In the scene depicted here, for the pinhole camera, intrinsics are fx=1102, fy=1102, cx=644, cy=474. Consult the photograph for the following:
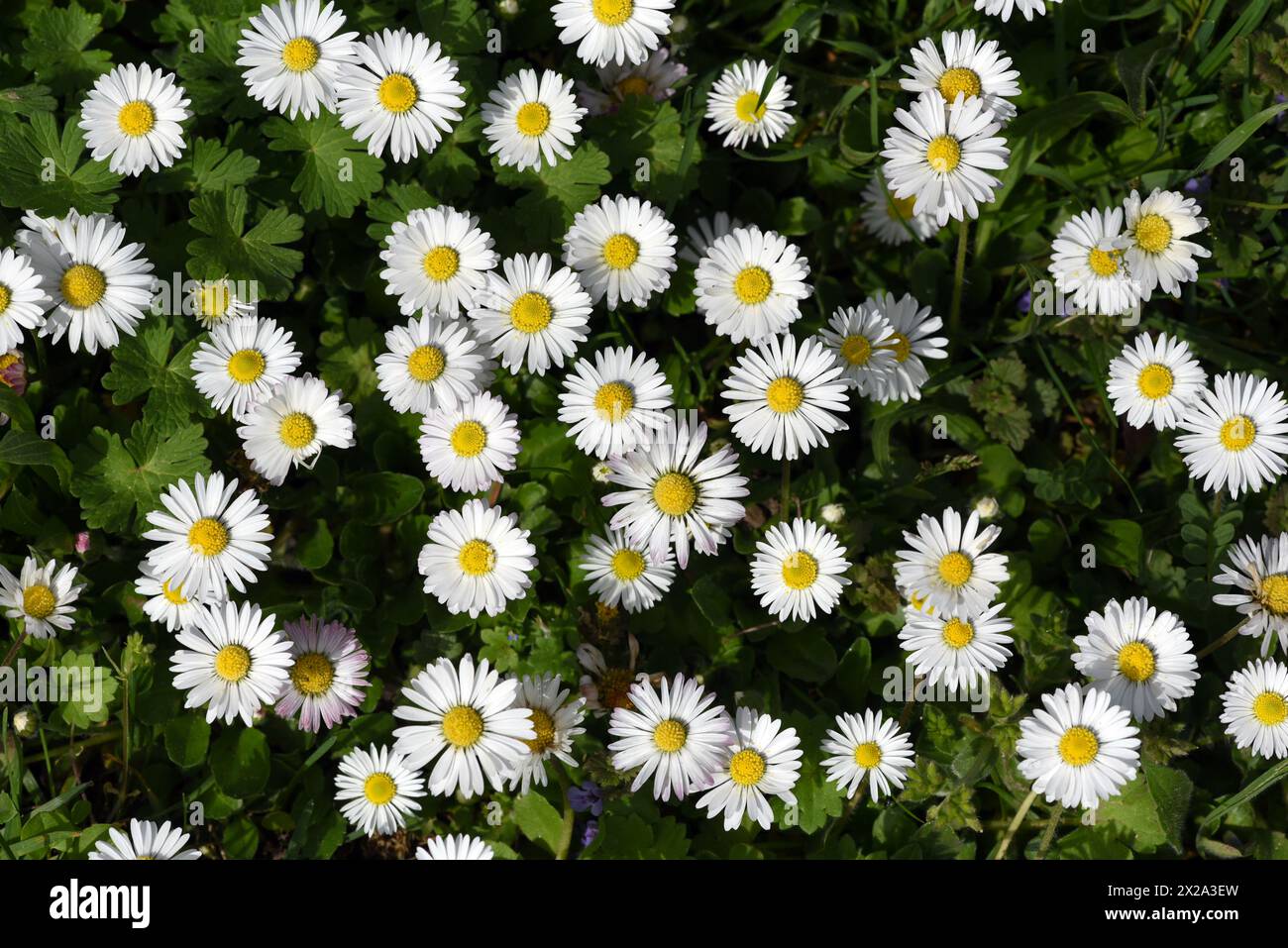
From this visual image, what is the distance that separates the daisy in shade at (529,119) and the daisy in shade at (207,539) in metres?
1.84

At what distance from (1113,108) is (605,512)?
2.91 metres

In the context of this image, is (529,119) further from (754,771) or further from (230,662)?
(754,771)

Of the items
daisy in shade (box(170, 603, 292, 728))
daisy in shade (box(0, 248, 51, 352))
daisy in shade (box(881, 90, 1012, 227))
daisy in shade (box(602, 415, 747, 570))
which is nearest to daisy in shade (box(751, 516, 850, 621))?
daisy in shade (box(602, 415, 747, 570))

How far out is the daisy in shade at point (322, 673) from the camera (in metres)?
4.64

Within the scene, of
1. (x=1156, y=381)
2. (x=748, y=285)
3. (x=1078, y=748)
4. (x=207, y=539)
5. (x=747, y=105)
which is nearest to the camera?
(x=1078, y=748)

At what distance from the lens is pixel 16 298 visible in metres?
4.44

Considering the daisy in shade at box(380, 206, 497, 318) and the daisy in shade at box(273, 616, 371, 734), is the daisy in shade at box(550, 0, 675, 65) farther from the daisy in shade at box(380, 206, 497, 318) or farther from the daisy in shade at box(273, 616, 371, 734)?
the daisy in shade at box(273, 616, 371, 734)

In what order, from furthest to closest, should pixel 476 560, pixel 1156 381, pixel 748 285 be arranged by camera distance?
pixel 1156 381 < pixel 748 285 < pixel 476 560

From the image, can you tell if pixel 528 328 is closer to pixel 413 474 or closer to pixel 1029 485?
pixel 413 474

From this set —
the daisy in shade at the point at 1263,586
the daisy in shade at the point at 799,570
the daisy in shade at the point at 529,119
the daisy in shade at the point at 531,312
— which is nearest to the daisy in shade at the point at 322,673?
the daisy in shade at the point at 531,312

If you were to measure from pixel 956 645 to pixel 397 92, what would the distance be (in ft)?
10.8

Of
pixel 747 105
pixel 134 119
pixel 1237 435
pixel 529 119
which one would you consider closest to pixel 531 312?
pixel 529 119

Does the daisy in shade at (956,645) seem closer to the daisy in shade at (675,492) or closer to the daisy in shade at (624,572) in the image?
the daisy in shade at (675,492)
